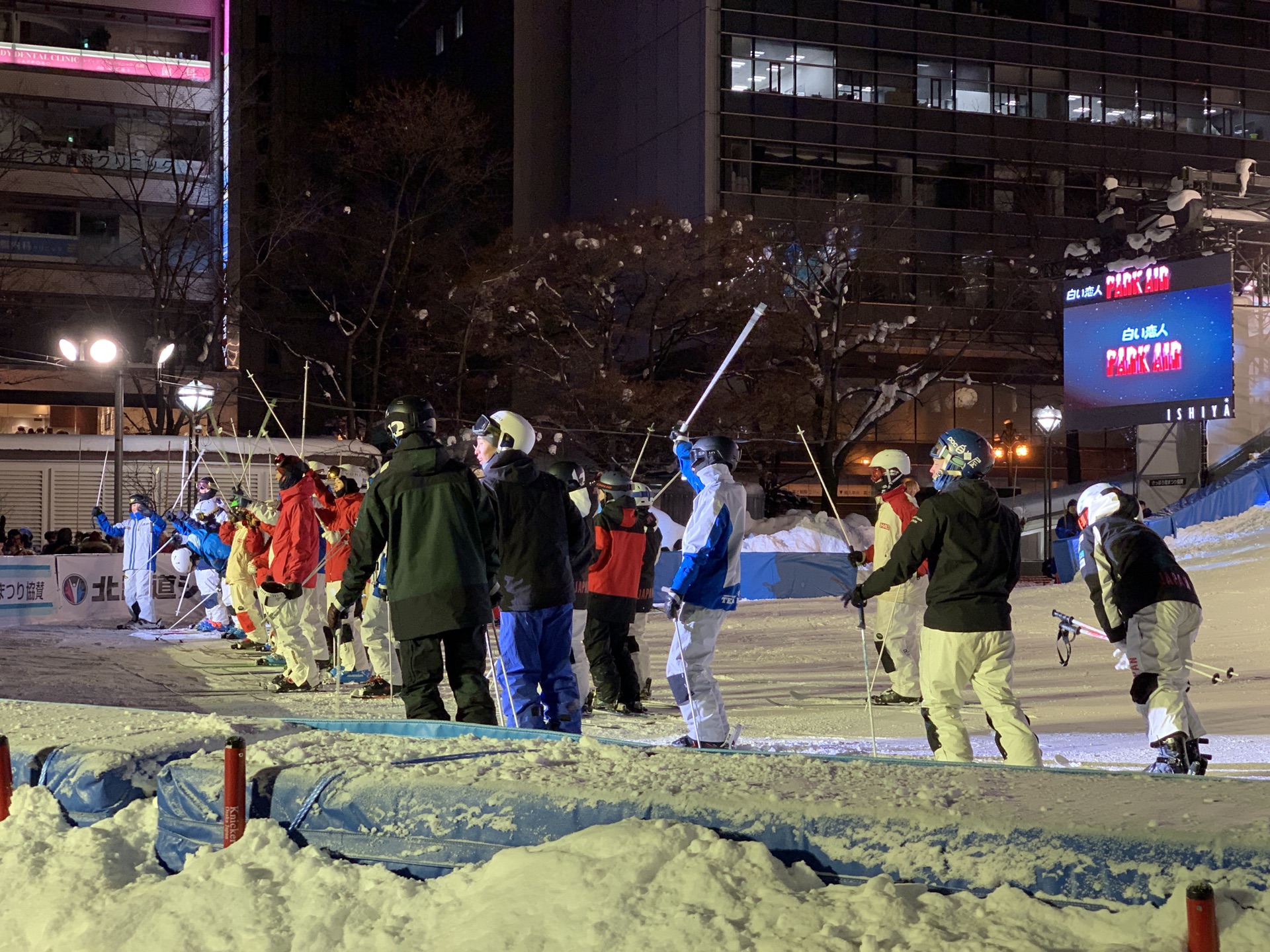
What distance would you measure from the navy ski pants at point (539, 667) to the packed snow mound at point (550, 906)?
2.96 m

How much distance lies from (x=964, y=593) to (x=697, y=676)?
2.08 metres

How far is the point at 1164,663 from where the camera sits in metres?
7.45

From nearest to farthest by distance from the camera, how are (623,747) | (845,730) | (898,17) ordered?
(623,747)
(845,730)
(898,17)

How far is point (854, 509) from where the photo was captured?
1809 inches

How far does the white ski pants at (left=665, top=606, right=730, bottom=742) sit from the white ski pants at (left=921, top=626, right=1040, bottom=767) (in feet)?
5.82

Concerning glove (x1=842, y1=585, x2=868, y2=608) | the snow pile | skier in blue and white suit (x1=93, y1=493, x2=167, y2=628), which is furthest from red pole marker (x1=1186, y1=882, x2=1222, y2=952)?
the snow pile

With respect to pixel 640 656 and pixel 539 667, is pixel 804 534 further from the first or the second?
pixel 539 667

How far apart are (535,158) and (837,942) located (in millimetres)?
50242

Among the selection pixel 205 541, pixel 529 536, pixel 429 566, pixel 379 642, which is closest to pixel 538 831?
pixel 429 566

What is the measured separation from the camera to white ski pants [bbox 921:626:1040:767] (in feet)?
22.1

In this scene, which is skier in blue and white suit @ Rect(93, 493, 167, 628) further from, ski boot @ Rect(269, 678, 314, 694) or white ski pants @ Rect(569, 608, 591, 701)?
white ski pants @ Rect(569, 608, 591, 701)

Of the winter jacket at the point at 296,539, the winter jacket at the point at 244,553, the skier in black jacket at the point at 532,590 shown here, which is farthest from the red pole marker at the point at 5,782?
the winter jacket at the point at 244,553

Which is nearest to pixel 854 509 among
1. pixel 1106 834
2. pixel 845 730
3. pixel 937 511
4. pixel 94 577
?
pixel 94 577

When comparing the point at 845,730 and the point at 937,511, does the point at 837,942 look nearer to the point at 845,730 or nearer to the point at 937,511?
the point at 937,511
